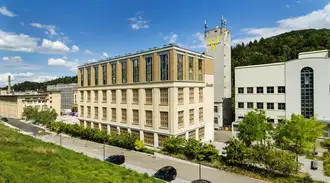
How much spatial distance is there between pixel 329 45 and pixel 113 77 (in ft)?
288

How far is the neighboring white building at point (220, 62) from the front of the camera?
54.2 m

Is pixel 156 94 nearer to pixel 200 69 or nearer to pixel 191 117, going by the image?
pixel 191 117

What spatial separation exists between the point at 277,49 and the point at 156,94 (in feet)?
293

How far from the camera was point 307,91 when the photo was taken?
42.8 meters

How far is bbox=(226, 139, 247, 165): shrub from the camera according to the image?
82.9 ft

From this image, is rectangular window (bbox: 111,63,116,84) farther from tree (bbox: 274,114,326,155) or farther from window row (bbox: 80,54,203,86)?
tree (bbox: 274,114,326,155)

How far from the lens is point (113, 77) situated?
147 feet

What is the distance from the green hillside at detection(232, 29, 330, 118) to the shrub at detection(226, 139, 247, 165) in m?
56.7

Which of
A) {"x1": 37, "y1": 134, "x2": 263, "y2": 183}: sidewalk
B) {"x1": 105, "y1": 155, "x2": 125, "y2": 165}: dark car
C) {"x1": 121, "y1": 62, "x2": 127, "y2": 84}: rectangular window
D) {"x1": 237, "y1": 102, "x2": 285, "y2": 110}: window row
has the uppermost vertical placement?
{"x1": 121, "y1": 62, "x2": 127, "y2": 84}: rectangular window

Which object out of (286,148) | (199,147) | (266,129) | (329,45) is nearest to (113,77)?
(199,147)

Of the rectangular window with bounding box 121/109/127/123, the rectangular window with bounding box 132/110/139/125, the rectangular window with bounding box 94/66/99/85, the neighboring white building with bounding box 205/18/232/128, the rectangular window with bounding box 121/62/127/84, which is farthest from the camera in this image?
the neighboring white building with bounding box 205/18/232/128

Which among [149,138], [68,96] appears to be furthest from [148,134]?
[68,96]

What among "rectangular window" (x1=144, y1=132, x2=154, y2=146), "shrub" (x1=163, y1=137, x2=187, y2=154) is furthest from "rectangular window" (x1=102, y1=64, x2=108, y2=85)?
"shrub" (x1=163, y1=137, x2=187, y2=154)

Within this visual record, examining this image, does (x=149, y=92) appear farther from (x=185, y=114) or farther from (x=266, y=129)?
(x=266, y=129)
